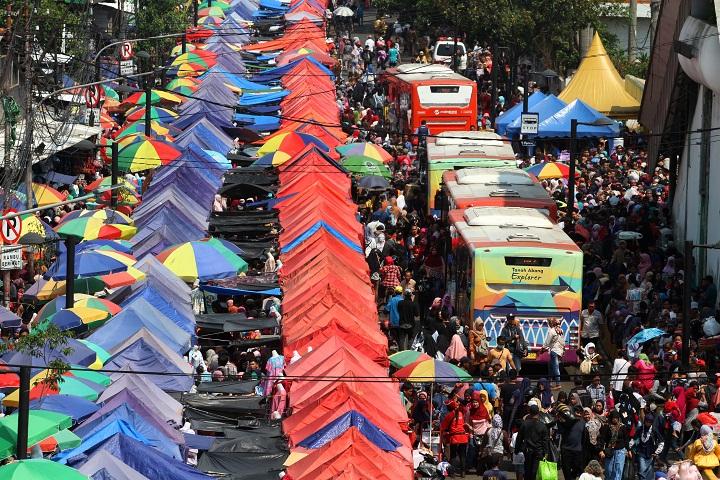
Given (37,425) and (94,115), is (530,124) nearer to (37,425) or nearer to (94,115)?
(94,115)

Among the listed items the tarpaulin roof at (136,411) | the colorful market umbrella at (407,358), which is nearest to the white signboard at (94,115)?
the colorful market umbrella at (407,358)

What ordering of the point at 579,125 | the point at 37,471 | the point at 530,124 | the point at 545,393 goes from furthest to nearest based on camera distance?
the point at 579,125
the point at 530,124
the point at 545,393
the point at 37,471

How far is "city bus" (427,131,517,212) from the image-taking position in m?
42.2

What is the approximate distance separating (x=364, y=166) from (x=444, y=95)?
6.70 metres

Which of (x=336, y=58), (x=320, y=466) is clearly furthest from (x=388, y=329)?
(x=336, y=58)

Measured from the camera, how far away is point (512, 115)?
5234 cm

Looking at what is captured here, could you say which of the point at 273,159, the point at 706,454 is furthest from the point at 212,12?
the point at 706,454

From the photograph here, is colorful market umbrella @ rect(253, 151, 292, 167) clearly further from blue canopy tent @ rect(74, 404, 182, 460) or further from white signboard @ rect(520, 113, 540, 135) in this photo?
blue canopy tent @ rect(74, 404, 182, 460)

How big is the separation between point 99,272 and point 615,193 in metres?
14.6

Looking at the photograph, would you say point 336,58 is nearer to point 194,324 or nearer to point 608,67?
point 608,67

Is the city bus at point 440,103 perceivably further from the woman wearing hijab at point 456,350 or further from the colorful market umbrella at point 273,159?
the woman wearing hijab at point 456,350

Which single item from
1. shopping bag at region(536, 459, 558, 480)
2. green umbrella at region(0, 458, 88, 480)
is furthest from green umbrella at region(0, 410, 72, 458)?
shopping bag at region(536, 459, 558, 480)

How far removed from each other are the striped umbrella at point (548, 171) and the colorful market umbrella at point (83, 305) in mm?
16072

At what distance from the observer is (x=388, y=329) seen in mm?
33938
